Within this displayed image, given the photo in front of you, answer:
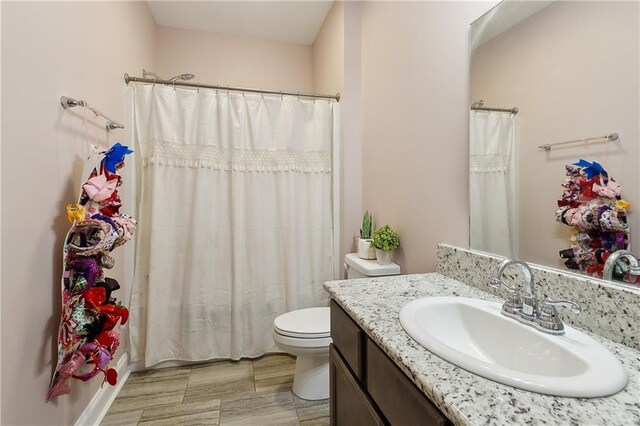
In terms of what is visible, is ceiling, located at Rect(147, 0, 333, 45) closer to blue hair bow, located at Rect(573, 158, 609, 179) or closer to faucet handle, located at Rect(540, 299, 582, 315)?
blue hair bow, located at Rect(573, 158, 609, 179)

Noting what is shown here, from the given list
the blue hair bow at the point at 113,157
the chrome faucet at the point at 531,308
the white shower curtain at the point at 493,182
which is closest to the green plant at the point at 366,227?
the white shower curtain at the point at 493,182

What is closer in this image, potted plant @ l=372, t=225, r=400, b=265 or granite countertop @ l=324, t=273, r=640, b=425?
granite countertop @ l=324, t=273, r=640, b=425

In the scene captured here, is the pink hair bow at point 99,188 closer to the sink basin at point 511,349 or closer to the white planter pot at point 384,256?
the sink basin at point 511,349

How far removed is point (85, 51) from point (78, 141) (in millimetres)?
431

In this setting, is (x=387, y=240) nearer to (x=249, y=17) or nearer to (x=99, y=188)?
(x=99, y=188)

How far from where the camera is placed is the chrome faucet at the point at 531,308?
0.74 m

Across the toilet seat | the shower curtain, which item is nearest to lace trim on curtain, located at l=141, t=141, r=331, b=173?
the shower curtain

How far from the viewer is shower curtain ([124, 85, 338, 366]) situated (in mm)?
1968

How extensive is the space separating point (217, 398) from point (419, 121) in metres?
1.92

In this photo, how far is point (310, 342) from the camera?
1619 millimetres

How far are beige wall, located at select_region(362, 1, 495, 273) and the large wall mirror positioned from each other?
9 centimetres

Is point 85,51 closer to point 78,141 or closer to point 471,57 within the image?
point 78,141

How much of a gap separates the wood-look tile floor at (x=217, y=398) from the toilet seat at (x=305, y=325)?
0.41 meters

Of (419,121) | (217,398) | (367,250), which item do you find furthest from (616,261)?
(217,398)
